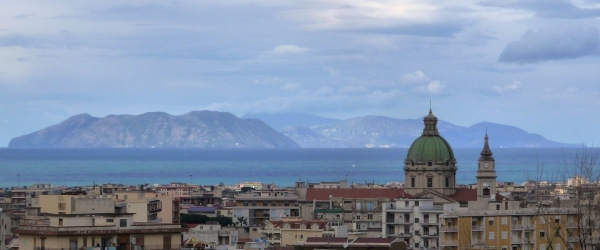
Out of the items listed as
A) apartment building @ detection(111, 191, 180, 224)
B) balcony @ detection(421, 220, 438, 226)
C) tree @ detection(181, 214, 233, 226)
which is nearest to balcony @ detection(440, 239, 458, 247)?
apartment building @ detection(111, 191, 180, 224)

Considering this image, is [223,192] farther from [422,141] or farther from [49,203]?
[49,203]

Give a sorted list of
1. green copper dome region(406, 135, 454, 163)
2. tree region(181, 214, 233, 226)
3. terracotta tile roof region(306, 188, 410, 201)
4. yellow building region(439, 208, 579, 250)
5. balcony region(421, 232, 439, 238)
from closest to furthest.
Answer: yellow building region(439, 208, 579, 250), balcony region(421, 232, 439, 238), tree region(181, 214, 233, 226), terracotta tile roof region(306, 188, 410, 201), green copper dome region(406, 135, 454, 163)

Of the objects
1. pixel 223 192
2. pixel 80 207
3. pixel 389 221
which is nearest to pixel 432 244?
pixel 389 221

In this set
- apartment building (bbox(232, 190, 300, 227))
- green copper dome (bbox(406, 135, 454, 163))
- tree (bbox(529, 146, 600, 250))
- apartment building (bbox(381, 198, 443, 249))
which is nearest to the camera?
tree (bbox(529, 146, 600, 250))

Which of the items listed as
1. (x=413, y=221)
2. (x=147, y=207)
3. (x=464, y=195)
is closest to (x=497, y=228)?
(x=147, y=207)

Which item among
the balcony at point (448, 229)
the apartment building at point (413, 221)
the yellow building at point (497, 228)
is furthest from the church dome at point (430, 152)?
the yellow building at point (497, 228)

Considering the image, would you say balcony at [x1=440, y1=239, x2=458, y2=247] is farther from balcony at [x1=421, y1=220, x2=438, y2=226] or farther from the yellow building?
balcony at [x1=421, y1=220, x2=438, y2=226]

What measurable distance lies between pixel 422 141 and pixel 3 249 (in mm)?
70255

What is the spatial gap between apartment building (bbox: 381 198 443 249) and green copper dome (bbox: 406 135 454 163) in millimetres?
37574

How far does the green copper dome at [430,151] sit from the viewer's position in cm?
11088

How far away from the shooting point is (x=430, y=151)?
111 meters

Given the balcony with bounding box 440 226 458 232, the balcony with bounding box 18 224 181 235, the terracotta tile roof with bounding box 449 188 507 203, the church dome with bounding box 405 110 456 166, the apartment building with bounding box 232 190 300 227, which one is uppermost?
the church dome with bounding box 405 110 456 166

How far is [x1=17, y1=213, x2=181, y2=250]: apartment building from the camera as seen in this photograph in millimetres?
37000

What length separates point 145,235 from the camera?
126ft
